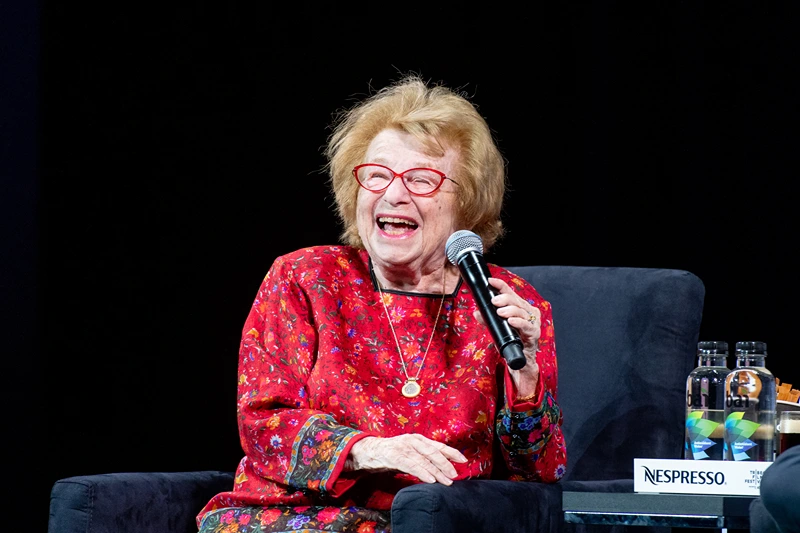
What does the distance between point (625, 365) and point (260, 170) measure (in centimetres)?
123

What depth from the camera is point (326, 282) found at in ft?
6.64

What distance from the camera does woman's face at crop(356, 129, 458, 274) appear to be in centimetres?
201

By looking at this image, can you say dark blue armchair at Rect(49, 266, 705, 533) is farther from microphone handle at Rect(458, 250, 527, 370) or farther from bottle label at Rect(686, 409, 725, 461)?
microphone handle at Rect(458, 250, 527, 370)

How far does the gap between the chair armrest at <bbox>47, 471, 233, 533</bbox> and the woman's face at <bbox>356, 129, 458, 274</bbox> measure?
0.57 metres

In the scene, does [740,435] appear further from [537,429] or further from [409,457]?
[409,457]

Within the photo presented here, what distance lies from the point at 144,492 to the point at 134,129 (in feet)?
3.94

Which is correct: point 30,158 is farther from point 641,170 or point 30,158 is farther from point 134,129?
point 641,170

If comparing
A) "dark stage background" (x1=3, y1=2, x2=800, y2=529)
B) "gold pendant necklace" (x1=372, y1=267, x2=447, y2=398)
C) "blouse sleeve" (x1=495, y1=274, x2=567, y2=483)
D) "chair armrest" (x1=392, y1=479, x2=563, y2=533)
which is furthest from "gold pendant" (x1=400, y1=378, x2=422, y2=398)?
"dark stage background" (x1=3, y1=2, x2=800, y2=529)

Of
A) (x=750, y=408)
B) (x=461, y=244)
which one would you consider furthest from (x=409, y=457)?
(x=750, y=408)

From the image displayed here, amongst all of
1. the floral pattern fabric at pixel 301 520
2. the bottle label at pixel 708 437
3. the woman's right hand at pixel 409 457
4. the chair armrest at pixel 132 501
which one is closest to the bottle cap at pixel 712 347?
the bottle label at pixel 708 437

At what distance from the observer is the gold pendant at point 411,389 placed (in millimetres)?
1929

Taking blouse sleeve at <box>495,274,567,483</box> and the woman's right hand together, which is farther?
blouse sleeve at <box>495,274,567,483</box>

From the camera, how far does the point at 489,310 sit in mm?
1602

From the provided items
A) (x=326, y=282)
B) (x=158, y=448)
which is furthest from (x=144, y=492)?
(x=158, y=448)
